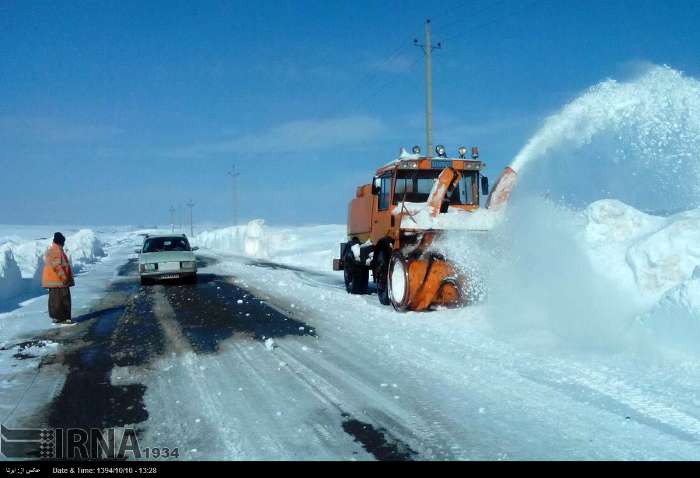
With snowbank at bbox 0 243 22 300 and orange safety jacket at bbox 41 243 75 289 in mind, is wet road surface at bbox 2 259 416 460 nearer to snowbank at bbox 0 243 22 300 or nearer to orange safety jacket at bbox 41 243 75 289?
orange safety jacket at bbox 41 243 75 289

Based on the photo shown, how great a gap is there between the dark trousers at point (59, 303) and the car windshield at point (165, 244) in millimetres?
7403

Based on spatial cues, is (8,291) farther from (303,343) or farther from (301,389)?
(301,389)

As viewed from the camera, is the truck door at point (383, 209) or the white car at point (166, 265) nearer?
the truck door at point (383, 209)

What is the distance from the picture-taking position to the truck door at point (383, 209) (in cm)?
1031

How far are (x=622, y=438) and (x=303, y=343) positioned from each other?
13.9 ft

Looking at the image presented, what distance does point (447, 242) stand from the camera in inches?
355

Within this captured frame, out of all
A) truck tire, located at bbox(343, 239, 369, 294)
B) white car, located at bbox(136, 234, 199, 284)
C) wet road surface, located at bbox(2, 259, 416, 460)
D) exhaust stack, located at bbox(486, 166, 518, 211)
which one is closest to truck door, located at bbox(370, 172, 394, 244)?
truck tire, located at bbox(343, 239, 369, 294)

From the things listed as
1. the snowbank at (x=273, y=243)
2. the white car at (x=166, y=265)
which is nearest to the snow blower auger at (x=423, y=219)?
the white car at (x=166, y=265)

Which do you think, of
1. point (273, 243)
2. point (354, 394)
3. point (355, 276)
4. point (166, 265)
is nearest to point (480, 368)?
point (354, 394)

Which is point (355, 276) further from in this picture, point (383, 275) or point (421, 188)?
point (421, 188)

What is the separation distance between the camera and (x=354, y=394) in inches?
188

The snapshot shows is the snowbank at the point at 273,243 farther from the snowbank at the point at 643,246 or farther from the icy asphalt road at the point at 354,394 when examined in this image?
the icy asphalt road at the point at 354,394

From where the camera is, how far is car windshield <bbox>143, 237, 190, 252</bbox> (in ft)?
53.5

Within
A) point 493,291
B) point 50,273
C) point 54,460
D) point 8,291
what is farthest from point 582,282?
point 8,291
